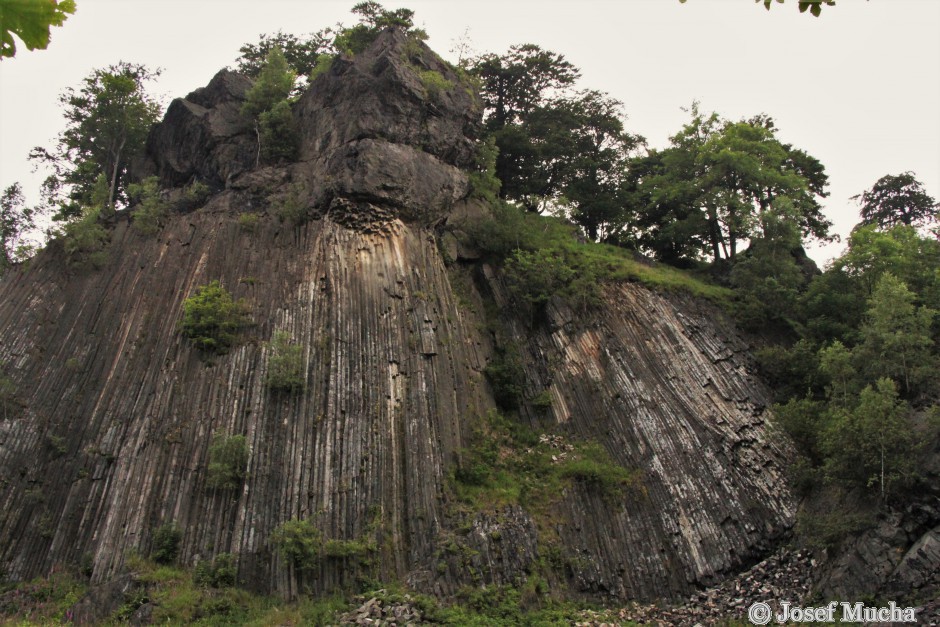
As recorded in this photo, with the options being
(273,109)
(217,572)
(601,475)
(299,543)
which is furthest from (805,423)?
(273,109)

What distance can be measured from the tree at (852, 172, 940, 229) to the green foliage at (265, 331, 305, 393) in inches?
1139

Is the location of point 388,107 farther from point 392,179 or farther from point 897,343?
point 897,343

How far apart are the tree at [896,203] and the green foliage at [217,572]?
32.4 m

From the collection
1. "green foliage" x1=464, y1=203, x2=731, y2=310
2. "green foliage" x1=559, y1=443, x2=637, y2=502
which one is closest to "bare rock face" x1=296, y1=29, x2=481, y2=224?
"green foliage" x1=464, y1=203, x2=731, y2=310

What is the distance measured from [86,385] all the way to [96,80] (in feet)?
51.6

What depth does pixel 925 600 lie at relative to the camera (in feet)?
45.3

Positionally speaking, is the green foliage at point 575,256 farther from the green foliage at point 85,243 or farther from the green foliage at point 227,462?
the green foliage at point 85,243

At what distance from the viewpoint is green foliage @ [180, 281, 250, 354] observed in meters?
20.4

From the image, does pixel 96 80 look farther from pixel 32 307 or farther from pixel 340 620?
pixel 340 620

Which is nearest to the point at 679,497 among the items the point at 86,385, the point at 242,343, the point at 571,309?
the point at 571,309

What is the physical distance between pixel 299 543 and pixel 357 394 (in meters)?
4.67

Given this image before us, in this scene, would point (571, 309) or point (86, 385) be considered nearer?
point (86, 385)

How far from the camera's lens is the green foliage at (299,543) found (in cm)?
1591

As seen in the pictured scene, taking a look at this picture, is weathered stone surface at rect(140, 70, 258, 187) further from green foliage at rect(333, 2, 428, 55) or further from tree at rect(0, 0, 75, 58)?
tree at rect(0, 0, 75, 58)
